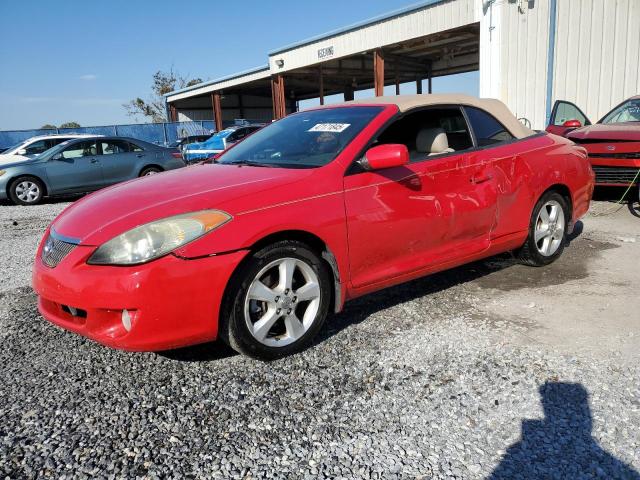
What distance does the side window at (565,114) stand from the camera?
909 centimetres

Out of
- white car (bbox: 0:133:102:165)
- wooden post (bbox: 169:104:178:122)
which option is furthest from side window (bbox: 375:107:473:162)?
wooden post (bbox: 169:104:178:122)

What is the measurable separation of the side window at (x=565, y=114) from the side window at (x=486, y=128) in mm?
5605

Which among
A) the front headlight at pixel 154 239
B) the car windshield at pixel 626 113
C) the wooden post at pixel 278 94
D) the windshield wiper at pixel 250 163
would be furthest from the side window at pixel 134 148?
the wooden post at pixel 278 94

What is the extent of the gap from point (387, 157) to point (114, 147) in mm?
9727

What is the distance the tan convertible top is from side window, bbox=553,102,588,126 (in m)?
5.24

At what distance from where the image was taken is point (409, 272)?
137 inches

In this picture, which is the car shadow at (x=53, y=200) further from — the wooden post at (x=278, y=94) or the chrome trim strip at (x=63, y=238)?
the wooden post at (x=278, y=94)

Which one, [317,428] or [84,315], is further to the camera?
[84,315]

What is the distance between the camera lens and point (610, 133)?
730 cm

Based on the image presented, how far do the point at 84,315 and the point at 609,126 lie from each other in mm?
7867

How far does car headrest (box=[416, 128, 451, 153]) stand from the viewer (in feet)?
12.5

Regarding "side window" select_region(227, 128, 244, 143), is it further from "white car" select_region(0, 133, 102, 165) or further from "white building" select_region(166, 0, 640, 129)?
"white building" select_region(166, 0, 640, 129)

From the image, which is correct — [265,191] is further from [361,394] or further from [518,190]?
[518,190]

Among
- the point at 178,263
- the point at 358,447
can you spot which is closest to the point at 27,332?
the point at 178,263
